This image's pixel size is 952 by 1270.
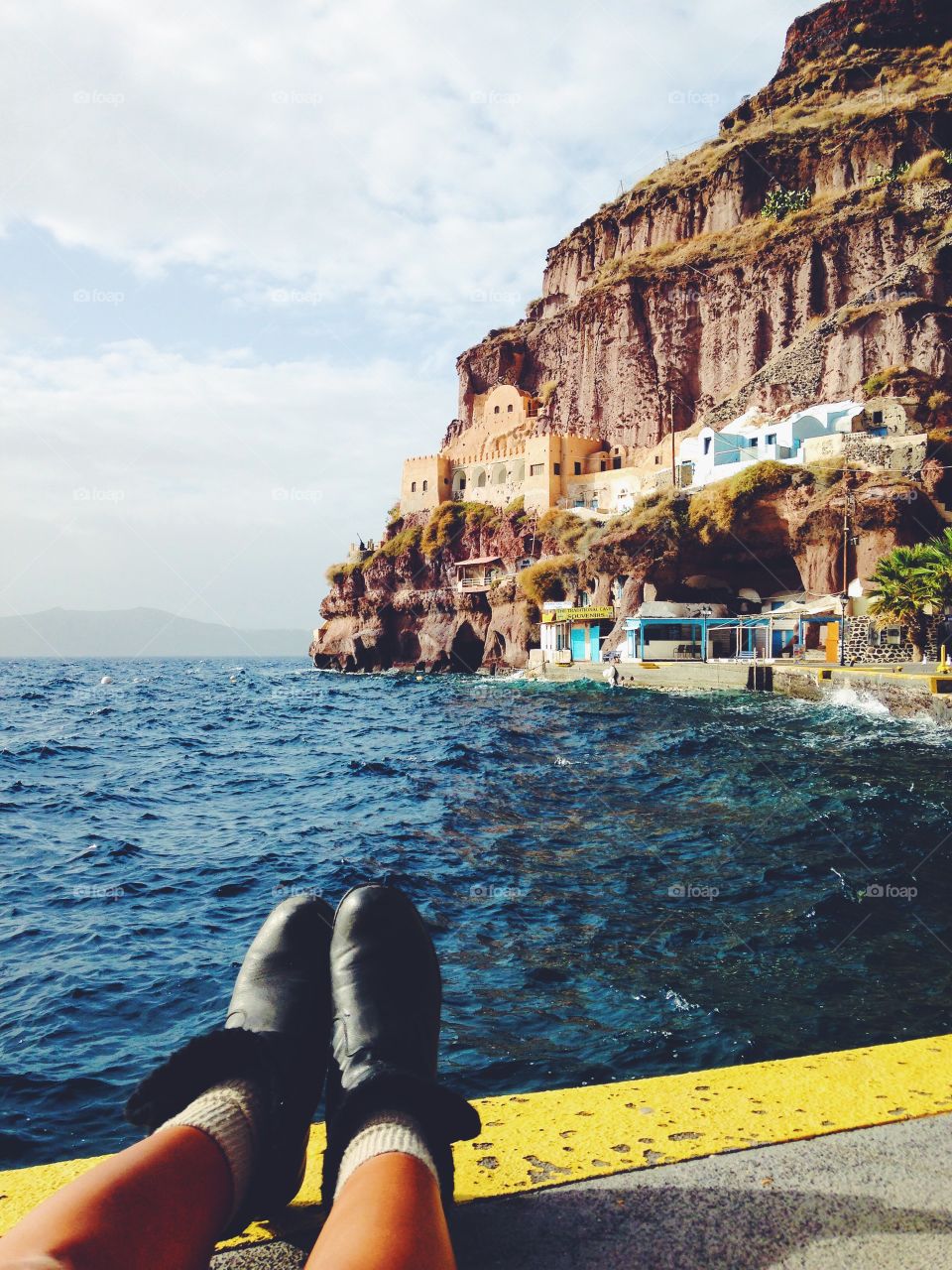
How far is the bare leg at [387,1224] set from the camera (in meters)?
1.51

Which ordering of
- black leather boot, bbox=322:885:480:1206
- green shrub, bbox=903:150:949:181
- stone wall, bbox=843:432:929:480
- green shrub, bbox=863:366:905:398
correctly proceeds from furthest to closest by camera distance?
green shrub, bbox=903:150:949:181
green shrub, bbox=863:366:905:398
stone wall, bbox=843:432:929:480
black leather boot, bbox=322:885:480:1206

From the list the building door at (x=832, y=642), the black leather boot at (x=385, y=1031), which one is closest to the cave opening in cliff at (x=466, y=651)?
the building door at (x=832, y=642)

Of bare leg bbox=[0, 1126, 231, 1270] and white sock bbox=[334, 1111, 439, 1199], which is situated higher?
bare leg bbox=[0, 1126, 231, 1270]

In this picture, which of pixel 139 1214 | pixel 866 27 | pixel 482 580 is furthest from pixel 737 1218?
pixel 866 27

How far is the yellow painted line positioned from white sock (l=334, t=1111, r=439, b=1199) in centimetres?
31

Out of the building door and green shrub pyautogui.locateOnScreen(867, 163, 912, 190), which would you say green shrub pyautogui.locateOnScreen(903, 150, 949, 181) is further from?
the building door

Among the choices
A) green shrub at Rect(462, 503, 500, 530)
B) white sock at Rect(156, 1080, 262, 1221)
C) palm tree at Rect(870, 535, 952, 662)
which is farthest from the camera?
green shrub at Rect(462, 503, 500, 530)

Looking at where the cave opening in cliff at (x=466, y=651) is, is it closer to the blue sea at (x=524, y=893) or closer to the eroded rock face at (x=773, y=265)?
the eroded rock face at (x=773, y=265)

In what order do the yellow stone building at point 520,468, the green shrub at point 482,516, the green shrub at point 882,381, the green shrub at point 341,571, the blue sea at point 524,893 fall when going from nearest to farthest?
the blue sea at point 524,893 < the green shrub at point 882,381 < the yellow stone building at point 520,468 < the green shrub at point 482,516 < the green shrub at point 341,571

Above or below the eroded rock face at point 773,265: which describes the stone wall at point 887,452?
below

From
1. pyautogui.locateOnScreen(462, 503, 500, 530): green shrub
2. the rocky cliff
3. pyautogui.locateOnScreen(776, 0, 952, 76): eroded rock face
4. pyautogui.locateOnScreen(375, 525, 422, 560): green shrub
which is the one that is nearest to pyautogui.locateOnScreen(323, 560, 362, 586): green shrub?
the rocky cliff

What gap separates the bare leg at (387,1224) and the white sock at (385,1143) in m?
0.06

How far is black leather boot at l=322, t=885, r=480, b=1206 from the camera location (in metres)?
2.17

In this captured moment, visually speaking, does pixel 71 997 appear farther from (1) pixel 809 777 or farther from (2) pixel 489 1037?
(1) pixel 809 777
